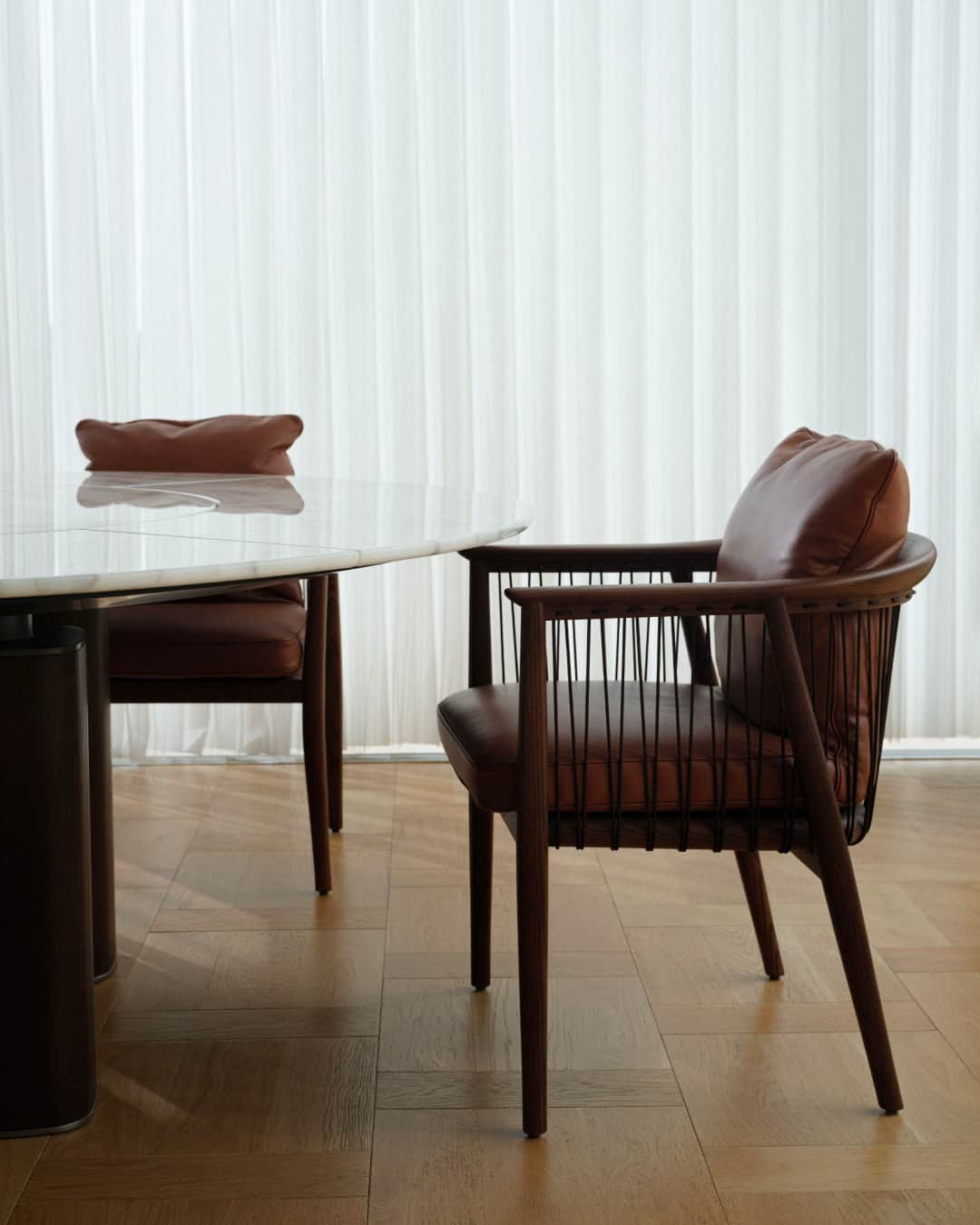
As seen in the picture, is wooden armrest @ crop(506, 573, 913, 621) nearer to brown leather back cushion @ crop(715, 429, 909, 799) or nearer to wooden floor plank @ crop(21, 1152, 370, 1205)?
brown leather back cushion @ crop(715, 429, 909, 799)

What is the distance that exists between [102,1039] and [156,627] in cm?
74

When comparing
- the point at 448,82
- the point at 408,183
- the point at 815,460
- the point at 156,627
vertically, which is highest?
the point at 448,82

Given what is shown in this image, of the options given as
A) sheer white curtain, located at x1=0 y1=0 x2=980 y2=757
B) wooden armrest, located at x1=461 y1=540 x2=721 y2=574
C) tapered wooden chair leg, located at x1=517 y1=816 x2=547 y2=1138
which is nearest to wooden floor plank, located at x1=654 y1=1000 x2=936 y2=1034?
tapered wooden chair leg, located at x1=517 y1=816 x2=547 y2=1138

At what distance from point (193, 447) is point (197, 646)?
0.57 metres

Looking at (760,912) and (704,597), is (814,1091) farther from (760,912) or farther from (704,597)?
(704,597)

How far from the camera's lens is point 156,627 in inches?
96.2

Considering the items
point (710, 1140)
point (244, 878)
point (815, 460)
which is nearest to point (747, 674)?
point (815, 460)

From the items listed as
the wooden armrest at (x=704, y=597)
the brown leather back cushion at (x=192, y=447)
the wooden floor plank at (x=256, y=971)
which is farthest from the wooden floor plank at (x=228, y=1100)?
the brown leather back cushion at (x=192, y=447)

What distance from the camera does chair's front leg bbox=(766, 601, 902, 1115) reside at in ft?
5.47

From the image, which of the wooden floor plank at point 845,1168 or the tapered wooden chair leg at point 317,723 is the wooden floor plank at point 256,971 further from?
the wooden floor plank at point 845,1168

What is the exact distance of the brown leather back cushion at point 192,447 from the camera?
281 centimetres

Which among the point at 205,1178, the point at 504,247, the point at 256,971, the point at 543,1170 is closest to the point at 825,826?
the point at 543,1170

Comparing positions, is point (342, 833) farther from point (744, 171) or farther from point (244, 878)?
point (744, 171)

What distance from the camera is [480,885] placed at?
83.4 inches
